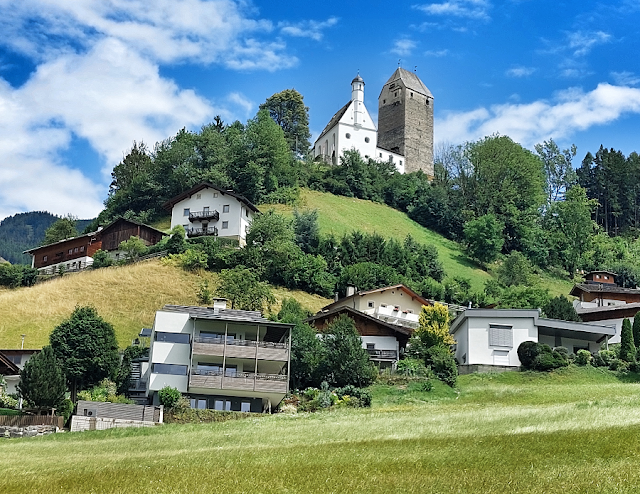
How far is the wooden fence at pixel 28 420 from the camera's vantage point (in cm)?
3900

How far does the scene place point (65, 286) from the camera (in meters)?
70.5

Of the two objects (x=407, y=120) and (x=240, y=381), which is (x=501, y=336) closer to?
(x=240, y=381)

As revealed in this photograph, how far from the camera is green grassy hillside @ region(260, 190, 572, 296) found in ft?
319

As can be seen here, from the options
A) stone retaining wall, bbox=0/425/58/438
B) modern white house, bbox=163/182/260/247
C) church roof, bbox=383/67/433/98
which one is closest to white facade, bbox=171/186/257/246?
modern white house, bbox=163/182/260/247

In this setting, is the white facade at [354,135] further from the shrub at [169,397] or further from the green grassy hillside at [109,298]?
the shrub at [169,397]

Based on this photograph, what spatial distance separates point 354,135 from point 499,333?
79.1 meters

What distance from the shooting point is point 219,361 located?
50.2 metres

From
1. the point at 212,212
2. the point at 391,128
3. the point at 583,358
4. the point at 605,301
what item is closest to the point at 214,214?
the point at 212,212

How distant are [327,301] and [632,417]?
157 ft

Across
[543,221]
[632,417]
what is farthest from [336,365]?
[543,221]

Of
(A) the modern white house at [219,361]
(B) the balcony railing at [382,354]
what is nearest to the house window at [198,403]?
(A) the modern white house at [219,361]

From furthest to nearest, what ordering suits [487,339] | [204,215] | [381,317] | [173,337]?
[204,215] < [381,317] < [487,339] < [173,337]

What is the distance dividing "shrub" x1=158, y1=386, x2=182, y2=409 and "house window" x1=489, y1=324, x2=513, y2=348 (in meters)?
20.7

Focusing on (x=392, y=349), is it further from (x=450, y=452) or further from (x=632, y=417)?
(x=450, y=452)
